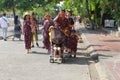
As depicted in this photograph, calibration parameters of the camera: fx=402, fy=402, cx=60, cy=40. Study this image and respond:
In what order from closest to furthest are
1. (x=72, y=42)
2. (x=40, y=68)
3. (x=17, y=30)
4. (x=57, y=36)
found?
(x=40, y=68) < (x=57, y=36) < (x=72, y=42) < (x=17, y=30)

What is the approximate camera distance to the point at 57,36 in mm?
13836

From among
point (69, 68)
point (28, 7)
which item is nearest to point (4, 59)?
point (69, 68)

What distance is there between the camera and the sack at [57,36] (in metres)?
13.8

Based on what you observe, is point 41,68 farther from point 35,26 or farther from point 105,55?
point 35,26

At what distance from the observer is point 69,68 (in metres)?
12.6

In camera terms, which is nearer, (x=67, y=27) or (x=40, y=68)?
(x=40, y=68)

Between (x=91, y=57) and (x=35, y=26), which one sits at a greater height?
(x=35, y=26)

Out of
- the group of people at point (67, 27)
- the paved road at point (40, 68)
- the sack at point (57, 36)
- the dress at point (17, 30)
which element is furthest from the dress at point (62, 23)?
the dress at point (17, 30)

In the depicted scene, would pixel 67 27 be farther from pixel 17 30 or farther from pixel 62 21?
pixel 17 30

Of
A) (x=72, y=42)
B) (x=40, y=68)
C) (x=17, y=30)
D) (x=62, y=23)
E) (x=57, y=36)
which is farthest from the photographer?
(x=17, y=30)

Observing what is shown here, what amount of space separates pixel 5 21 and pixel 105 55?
1340 centimetres

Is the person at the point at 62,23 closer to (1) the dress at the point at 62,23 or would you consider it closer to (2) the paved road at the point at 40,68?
(1) the dress at the point at 62,23

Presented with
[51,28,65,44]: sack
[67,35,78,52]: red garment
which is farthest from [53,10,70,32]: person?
[67,35,78,52]: red garment

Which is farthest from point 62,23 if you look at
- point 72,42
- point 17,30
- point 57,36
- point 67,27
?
point 17,30
